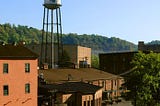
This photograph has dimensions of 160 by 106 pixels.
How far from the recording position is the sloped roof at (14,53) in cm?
5521

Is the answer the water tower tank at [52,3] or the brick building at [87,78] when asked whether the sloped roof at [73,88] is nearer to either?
the brick building at [87,78]

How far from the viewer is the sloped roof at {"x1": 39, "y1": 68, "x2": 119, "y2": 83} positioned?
7612cm

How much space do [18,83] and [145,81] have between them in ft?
54.4

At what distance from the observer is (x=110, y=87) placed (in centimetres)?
9344

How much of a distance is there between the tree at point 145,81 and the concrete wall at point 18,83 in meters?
12.8

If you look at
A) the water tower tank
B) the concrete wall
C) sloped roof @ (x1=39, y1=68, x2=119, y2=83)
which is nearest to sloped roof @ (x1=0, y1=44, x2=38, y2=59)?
the concrete wall

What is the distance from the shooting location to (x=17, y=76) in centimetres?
5644

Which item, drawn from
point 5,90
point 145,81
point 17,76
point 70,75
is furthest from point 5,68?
point 70,75

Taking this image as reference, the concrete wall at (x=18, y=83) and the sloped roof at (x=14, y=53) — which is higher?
the sloped roof at (x=14, y=53)

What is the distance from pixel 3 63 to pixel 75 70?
36.6 m

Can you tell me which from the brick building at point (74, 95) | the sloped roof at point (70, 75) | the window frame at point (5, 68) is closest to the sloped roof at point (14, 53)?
the window frame at point (5, 68)

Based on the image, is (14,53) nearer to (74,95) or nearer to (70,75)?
(74,95)

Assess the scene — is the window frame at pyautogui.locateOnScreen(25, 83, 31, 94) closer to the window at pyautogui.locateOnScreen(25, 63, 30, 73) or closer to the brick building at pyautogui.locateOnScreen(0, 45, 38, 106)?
the brick building at pyautogui.locateOnScreen(0, 45, 38, 106)

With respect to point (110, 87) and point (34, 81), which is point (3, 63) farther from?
point (110, 87)
